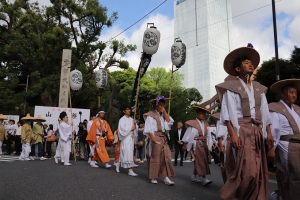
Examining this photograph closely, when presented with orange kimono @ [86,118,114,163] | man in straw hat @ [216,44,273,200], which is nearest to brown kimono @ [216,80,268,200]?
man in straw hat @ [216,44,273,200]

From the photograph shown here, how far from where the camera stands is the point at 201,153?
266 inches

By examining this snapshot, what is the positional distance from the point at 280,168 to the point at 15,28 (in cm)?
2349

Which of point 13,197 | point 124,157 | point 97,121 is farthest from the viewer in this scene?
point 97,121

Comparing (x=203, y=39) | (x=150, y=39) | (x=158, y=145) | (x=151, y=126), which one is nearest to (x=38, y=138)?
(x=150, y=39)

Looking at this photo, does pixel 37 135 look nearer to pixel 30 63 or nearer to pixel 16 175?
pixel 16 175

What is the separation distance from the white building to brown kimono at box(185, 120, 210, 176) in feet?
142

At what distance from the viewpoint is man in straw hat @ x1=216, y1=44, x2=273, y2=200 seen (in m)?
3.28

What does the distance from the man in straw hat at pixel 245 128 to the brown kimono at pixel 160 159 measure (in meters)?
2.65

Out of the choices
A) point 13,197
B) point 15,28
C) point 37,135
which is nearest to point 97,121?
point 37,135

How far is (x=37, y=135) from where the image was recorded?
37.9ft

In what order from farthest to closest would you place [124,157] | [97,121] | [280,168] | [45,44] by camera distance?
[45,44], [97,121], [124,157], [280,168]

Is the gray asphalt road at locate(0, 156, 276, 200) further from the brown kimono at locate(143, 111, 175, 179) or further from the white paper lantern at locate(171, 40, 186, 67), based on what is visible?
the white paper lantern at locate(171, 40, 186, 67)

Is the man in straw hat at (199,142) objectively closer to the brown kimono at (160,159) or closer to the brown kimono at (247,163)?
the brown kimono at (160,159)

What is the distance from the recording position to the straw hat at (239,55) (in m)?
3.81
